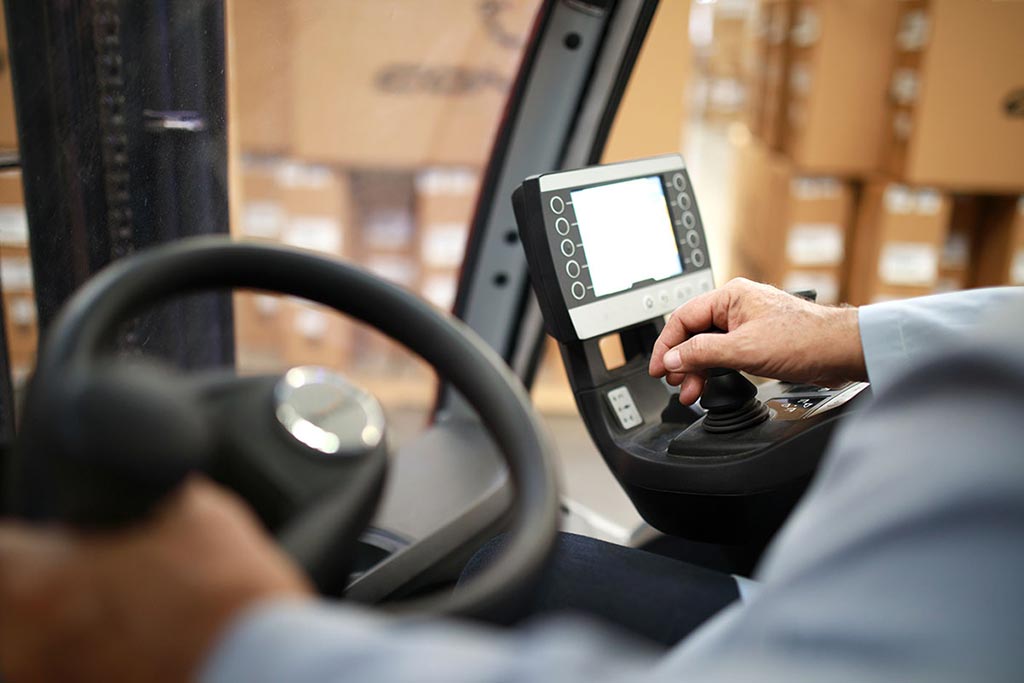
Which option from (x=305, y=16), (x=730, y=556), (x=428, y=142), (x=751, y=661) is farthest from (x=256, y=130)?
(x=751, y=661)

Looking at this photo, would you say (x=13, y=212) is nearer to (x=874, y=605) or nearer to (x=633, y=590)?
(x=633, y=590)

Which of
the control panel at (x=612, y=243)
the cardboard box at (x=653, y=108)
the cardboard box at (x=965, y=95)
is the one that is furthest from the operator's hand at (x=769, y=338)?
the cardboard box at (x=965, y=95)

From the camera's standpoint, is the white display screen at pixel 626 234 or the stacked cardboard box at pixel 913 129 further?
the stacked cardboard box at pixel 913 129

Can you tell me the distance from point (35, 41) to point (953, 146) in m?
2.93

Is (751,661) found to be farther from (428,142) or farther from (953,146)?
(953,146)

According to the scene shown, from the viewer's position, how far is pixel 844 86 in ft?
10.6

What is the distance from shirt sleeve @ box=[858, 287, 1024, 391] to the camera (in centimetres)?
85

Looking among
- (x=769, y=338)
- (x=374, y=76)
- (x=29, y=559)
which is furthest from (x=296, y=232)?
(x=29, y=559)

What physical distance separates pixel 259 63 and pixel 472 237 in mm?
478

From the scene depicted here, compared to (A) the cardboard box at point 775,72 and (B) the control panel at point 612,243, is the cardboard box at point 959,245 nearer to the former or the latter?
(A) the cardboard box at point 775,72

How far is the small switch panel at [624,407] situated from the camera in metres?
1.06

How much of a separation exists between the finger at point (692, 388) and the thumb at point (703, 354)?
0.03 meters

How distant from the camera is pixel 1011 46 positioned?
2754 millimetres

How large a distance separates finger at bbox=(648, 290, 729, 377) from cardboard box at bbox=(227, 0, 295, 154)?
0.69 m
